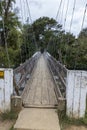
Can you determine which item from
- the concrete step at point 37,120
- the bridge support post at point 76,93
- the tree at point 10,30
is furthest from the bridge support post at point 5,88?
the tree at point 10,30

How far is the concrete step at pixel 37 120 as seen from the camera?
3383 millimetres

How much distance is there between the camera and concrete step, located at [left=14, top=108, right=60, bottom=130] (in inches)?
133

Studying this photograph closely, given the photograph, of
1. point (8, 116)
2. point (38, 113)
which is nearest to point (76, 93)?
point (38, 113)

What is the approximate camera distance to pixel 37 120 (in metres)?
3.62

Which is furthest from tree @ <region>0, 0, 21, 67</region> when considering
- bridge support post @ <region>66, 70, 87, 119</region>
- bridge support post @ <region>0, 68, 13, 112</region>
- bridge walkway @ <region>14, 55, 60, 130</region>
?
Result: bridge support post @ <region>66, 70, 87, 119</region>

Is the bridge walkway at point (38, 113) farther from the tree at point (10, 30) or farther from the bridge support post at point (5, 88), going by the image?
the tree at point (10, 30)

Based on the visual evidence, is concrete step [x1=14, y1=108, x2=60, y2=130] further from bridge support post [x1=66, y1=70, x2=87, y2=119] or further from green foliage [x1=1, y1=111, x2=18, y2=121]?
bridge support post [x1=66, y1=70, x2=87, y2=119]

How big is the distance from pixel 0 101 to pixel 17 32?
13.8m

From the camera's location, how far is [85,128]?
3551mm

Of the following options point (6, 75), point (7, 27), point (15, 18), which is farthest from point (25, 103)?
point (15, 18)

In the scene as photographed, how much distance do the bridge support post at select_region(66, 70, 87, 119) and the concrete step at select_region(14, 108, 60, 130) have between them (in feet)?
1.02

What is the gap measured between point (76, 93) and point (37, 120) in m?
0.76

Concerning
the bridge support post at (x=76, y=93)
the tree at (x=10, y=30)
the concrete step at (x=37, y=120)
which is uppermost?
the tree at (x=10, y=30)

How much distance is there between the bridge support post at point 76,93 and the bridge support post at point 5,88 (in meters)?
0.96
